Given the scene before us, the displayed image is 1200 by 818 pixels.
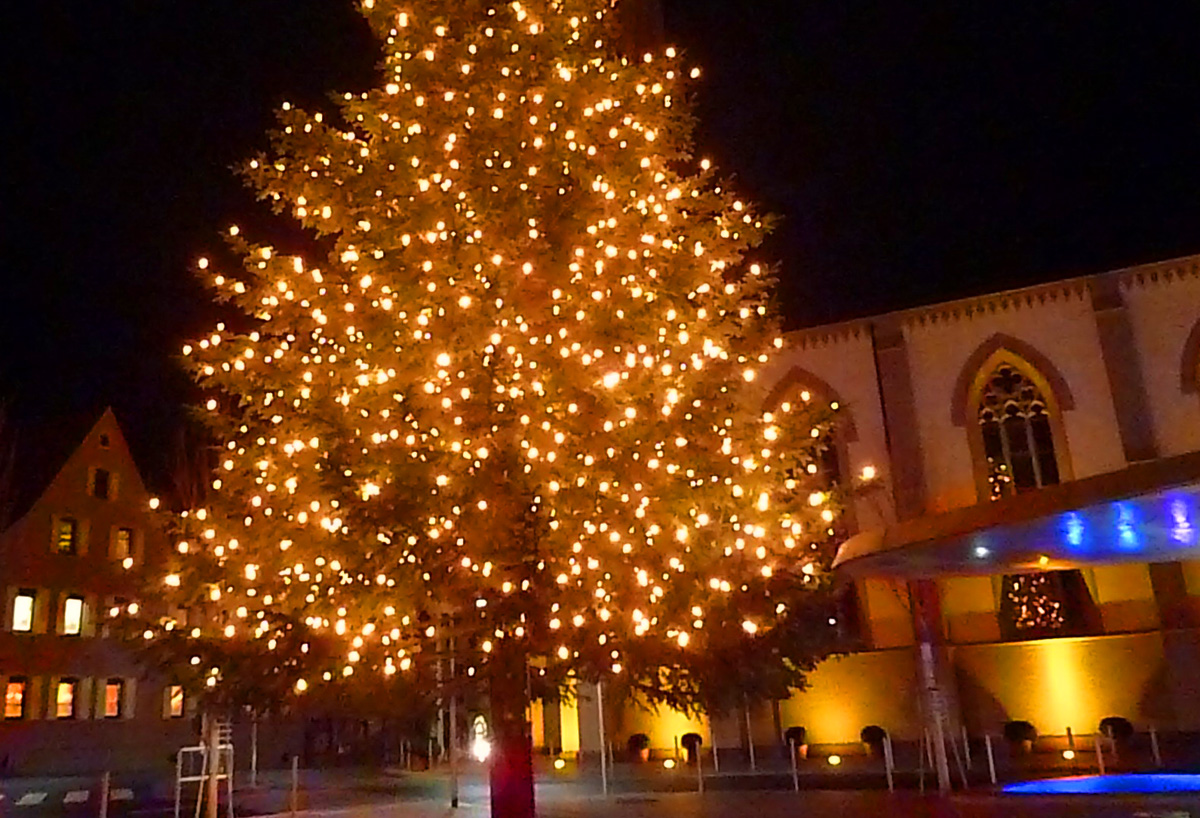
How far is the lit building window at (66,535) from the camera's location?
30953 mm

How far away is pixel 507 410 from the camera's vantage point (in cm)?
979

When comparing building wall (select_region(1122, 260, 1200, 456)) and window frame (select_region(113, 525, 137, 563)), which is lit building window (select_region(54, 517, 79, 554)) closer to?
window frame (select_region(113, 525, 137, 563))

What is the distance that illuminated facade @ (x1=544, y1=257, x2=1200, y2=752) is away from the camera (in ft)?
79.5

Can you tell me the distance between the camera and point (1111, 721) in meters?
23.5

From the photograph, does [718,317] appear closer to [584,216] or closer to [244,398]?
[584,216]

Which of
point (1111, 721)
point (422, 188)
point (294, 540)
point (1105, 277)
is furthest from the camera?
point (1105, 277)

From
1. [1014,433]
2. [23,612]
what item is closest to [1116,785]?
[1014,433]

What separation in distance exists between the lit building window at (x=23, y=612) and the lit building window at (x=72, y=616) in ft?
3.28

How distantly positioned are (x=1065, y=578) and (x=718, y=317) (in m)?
17.6

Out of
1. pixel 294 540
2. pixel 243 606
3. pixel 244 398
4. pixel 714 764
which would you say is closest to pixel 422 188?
pixel 244 398

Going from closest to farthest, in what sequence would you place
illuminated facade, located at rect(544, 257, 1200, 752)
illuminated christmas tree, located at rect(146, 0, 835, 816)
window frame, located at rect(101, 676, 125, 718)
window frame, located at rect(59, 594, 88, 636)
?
1. illuminated christmas tree, located at rect(146, 0, 835, 816)
2. illuminated facade, located at rect(544, 257, 1200, 752)
3. window frame, located at rect(59, 594, 88, 636)
4. window frame, located at rect(101, 676, 125, 718)

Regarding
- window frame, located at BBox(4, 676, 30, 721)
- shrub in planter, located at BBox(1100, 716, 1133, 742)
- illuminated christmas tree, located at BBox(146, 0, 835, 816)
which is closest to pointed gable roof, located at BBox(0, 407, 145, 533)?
window frame, located at BBox(4, 676, 30, 721)

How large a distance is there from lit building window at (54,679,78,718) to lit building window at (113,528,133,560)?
13.1 feet

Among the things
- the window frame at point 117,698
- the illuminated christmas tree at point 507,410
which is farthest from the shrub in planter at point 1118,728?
the window frame at point 117,698
